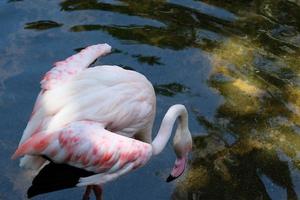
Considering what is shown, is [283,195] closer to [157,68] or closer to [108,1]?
[157,68]

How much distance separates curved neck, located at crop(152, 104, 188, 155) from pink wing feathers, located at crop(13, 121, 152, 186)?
8.7 inches

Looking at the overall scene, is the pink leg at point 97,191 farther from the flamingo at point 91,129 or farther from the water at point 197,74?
the water at point 197,74

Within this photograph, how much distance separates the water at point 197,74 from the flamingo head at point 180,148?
19cm

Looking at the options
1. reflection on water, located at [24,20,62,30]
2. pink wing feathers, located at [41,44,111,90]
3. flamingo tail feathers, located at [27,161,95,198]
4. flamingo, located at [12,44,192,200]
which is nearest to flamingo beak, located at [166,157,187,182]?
flamingo, located at [12,44,192,200]

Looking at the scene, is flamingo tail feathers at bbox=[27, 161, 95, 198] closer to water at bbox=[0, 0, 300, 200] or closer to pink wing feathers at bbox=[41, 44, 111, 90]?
water at bbox=[0, 0, 300, 200]

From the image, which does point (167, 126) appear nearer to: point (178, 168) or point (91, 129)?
point (178, 168)

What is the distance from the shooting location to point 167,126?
403cm

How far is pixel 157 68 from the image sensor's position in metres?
5.45

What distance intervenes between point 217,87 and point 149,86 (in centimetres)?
124

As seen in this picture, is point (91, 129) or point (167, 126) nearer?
point (91, 129)

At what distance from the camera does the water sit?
173 inches

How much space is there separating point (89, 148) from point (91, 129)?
0.11 metres

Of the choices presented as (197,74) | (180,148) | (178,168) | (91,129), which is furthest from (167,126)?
(197,74)

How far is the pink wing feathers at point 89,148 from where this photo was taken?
11.9 feet
